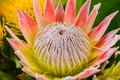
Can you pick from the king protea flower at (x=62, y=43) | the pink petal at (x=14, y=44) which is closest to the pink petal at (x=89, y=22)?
the king protea flower at (x=62, y=43)

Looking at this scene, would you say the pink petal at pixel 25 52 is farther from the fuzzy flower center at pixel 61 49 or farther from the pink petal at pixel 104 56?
the pink petal at pixel 104 56

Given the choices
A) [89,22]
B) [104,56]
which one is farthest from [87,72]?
[89,22]

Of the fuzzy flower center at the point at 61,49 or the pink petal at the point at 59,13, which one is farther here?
the pink petal at the point at 59,13

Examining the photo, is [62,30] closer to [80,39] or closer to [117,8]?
[80,39]

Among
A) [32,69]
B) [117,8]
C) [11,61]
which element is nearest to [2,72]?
[11,61]

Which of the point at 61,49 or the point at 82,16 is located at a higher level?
the point at 82,16

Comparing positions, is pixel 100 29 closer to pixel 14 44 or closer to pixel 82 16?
pixel 82 16
